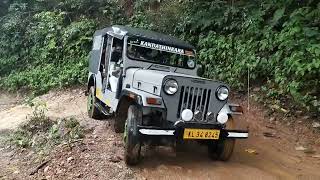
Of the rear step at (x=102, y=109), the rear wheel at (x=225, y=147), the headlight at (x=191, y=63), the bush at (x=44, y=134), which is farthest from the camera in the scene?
the rear step at (x=102, y=109)

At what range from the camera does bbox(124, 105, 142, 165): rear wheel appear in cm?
600

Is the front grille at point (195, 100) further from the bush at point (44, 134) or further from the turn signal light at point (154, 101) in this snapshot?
the bush at point (44, 134)

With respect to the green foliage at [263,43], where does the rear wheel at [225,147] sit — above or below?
below

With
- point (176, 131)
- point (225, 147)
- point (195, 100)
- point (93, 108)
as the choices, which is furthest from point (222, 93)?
point (93, 108)

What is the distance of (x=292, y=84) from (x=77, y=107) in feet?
19.0

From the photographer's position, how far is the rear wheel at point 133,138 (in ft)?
19.7

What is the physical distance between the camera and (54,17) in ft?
56.6

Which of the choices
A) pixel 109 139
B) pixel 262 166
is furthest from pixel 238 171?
pixel 109 139

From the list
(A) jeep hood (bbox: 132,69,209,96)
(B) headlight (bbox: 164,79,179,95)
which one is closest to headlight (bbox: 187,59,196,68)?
(A) jeep hood (bbox: 132,69,209,96)

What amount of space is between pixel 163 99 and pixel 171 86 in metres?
0.21

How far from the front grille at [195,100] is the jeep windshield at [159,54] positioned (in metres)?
1.68

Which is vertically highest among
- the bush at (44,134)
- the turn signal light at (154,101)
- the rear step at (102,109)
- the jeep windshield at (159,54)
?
the jeep windshield at (159,54)

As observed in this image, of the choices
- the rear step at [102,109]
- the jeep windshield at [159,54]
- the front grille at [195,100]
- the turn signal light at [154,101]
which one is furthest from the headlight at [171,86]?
the rear step at [102,109]

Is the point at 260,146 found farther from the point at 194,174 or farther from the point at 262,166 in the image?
the point at 194,174
